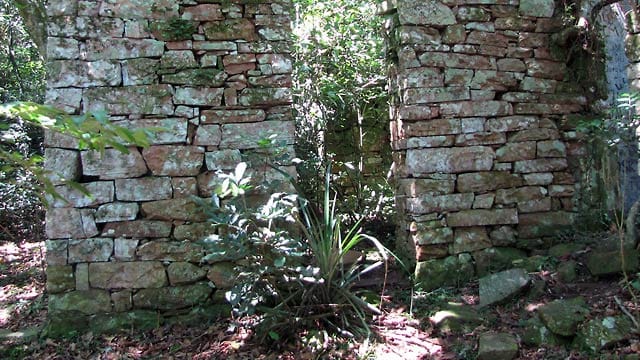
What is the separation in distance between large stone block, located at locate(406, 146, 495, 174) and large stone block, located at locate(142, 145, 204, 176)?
5.33 feet

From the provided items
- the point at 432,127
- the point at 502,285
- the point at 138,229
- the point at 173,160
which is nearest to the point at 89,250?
the point at 138,229

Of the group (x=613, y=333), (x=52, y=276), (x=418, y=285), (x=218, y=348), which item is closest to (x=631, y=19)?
(x=613, y=333)

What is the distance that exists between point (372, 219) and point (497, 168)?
141 cm

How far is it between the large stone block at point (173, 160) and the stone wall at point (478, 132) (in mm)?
1620

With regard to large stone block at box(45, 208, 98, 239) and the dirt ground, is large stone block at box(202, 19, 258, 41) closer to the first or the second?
large stone block at box(45, 208, 98, 239)

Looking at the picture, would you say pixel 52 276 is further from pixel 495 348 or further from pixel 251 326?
pixel 495 348

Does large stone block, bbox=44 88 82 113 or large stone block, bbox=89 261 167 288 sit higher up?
large stone block, bbox=44 88 82 113

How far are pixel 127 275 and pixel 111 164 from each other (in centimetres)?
78

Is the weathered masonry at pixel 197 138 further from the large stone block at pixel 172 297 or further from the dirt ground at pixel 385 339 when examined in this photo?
the dirt ground at pixel 385 339

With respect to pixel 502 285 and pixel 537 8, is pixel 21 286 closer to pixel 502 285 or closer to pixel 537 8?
pixel 502 285

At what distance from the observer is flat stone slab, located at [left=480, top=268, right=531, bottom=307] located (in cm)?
330

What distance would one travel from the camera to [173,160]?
3.35 meters

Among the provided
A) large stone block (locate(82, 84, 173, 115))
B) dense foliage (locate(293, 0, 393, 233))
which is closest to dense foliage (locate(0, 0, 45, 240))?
large stone block (locate(82, 84, 173, 115))

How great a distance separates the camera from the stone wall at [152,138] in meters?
3.28
